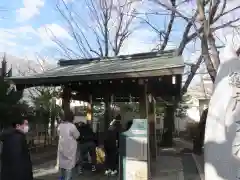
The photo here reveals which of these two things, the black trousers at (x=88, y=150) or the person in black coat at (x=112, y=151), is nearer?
the person in black coat at (x=112, y=151)

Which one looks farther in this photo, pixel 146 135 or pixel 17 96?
pixel 17 96

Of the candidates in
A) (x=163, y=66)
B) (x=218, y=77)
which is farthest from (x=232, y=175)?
(x=163, y=66)

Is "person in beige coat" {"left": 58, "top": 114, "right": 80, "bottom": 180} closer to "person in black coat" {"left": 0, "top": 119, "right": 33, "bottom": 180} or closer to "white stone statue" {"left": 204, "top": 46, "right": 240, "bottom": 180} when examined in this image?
"person in black coat" {"left": 0, "top": 119, "right": 33, "bottom": 180}

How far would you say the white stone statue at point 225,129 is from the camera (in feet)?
16.6

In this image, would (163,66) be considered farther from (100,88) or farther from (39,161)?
(39,161)

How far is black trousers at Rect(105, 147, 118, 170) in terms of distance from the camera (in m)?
9.88

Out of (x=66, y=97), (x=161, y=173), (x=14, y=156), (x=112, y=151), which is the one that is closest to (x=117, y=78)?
(x=112, y=151)

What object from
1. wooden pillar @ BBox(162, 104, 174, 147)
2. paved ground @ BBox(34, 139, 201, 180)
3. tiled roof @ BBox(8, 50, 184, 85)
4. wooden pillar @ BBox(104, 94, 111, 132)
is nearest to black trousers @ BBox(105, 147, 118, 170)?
paved ground @ BBox(34, 139, 201, 180)

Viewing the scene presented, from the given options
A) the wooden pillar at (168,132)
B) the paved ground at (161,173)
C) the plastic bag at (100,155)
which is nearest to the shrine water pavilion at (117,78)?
the paved ground at (161,173)

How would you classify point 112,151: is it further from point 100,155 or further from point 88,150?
point 88,150

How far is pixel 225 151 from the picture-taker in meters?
5.08

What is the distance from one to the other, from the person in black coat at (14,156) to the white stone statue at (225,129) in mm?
2897

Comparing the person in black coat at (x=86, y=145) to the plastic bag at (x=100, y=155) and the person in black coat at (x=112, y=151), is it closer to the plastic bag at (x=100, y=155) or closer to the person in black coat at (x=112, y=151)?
the plastic bag at (x=100, y=155)

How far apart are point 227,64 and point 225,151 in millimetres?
1340
